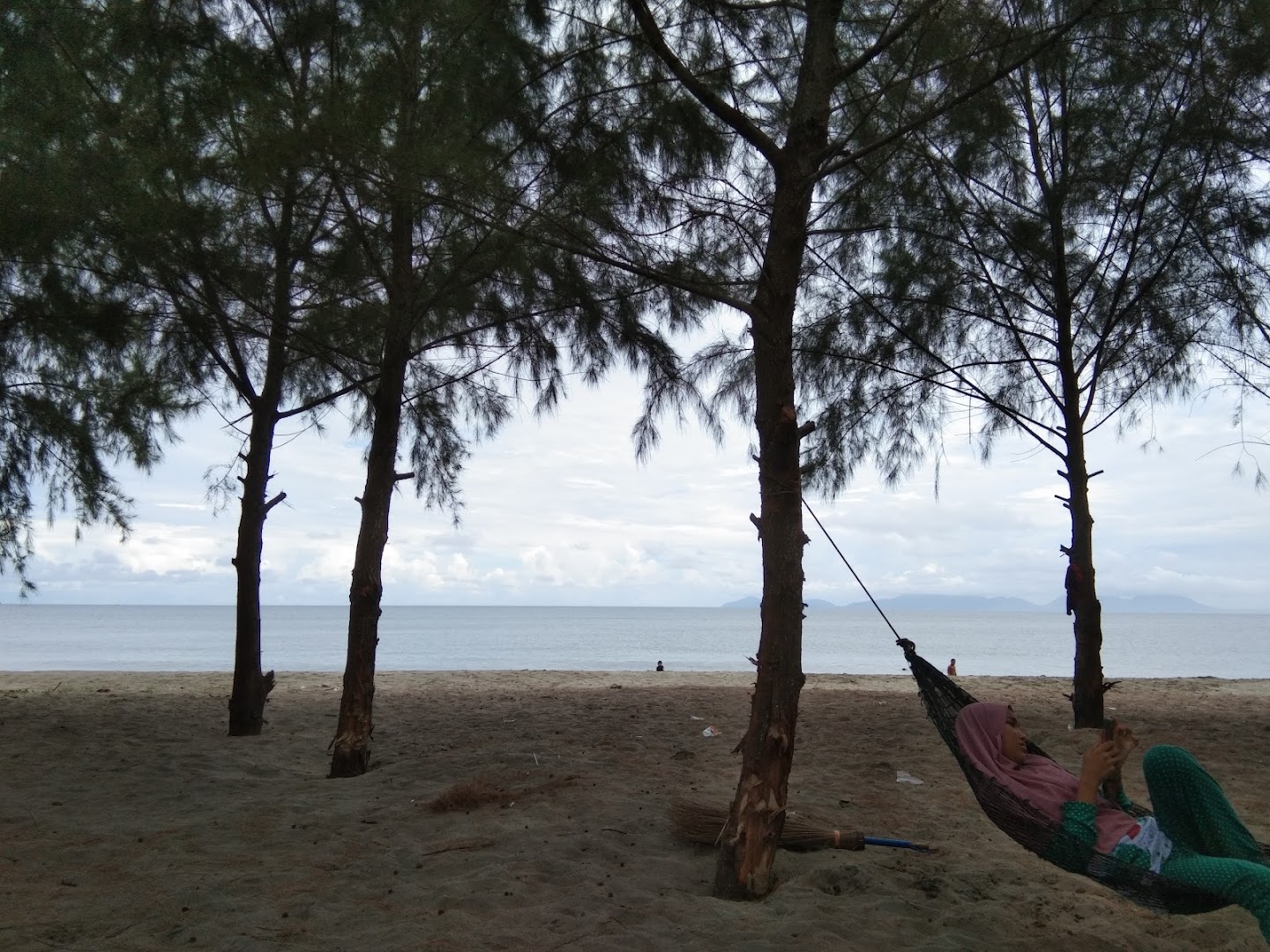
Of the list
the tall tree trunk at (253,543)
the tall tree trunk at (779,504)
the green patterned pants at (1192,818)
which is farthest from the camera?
the tall tree trunk at (253,543)

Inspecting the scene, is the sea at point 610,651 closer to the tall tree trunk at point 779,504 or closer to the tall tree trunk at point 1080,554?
the tall tree trunk at point 1080,554

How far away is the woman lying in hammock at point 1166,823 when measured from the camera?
265 centimetres

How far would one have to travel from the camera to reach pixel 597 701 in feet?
30.0

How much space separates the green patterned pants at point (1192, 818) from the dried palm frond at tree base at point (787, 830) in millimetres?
1521

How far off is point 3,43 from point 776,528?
6125 mm

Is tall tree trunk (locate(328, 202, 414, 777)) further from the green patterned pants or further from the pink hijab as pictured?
the green patterned pants

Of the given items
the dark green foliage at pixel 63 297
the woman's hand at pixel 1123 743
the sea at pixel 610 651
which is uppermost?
the dark green foliage at pixel 63 297

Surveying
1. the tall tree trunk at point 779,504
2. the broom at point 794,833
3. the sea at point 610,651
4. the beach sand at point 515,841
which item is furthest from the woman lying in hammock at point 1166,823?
the sea at point 610,651

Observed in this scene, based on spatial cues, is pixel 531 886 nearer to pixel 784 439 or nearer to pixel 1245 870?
pixel 784 439

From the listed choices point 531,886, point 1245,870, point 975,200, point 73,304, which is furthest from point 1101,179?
point 73,304

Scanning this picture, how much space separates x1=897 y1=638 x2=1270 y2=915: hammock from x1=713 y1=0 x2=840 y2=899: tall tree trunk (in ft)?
2.19

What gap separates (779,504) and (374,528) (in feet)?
9.79

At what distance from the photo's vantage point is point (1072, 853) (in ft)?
9.76

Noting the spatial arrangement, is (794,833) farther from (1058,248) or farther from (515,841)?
(1058,248)
